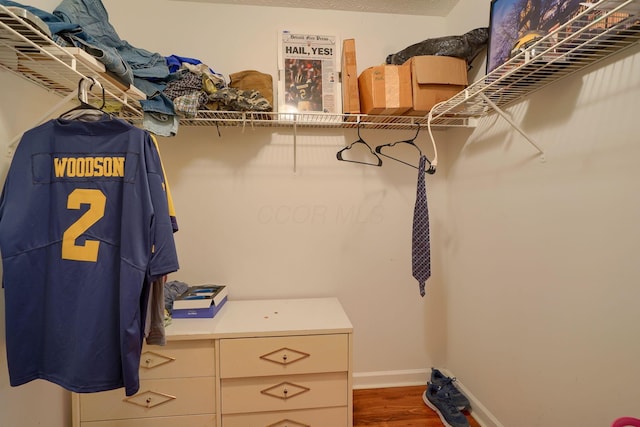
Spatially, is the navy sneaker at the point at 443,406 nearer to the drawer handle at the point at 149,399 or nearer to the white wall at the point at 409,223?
the white wall at the point at 409,223

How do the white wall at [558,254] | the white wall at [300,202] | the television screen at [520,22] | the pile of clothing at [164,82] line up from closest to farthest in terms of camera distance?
the white wall at [558,254] → the television screen at [520,22] → the pile of clothing at [164,82] → the white wall at [300,202]

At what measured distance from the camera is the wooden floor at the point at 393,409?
5.20 feet

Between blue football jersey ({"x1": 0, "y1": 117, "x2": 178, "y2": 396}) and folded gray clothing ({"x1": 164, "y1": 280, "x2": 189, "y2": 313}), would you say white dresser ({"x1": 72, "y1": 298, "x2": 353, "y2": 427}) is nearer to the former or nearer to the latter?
folded gray clothing ({"x1": 164, "y1": 280, "x2": 189, "y2": 313})

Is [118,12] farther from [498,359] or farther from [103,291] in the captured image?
[498,359]

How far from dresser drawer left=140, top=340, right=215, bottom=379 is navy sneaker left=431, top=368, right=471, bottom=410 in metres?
1.35

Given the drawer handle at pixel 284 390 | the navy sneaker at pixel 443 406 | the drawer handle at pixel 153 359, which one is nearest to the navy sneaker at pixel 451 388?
the navy sneaker at pixel 443 406

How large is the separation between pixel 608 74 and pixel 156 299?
1.78 meters

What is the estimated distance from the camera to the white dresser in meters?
1.29

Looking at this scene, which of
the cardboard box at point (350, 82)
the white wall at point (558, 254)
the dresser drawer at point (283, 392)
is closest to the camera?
the white wall at point (558, 254)

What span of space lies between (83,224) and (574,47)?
1.72 meters

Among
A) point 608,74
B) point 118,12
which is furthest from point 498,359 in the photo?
point 118,12

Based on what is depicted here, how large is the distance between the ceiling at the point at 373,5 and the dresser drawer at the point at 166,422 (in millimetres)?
2290

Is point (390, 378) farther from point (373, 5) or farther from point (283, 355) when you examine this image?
point (373, 5)

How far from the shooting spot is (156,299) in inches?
42.5
